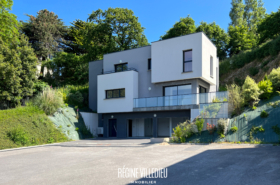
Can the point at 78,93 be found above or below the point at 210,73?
below

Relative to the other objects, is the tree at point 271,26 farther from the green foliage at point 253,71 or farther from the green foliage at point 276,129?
the green foliage at point 276,129

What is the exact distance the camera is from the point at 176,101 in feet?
63.0

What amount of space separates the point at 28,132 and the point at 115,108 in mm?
8334

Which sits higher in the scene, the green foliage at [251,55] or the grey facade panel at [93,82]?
the green foliage at [251,55]

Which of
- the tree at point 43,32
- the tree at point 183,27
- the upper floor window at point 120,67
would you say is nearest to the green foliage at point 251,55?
the tree at point 183,27

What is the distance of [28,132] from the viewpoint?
1548 cm

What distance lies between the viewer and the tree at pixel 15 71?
68.5 ft

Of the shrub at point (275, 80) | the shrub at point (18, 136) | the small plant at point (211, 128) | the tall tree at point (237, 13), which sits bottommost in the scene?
the shrub at point (18, 136)

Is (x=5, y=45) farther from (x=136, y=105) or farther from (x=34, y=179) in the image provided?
(x=34, y=179)

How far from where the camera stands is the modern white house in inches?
752

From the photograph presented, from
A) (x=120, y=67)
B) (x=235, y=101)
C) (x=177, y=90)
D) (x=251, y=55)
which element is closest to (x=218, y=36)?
(x=251, y=55)

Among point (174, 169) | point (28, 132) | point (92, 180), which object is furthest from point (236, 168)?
point (28, 132)

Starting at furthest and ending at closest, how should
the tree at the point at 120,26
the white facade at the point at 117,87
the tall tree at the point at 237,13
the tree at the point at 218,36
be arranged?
the tall tree at the point at 237,13, the tree at the point at 218,36, the tree at the point at 120,26, the white facade at the point at 117,87

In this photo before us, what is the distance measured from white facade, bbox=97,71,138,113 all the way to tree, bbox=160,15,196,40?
55.7 ft
